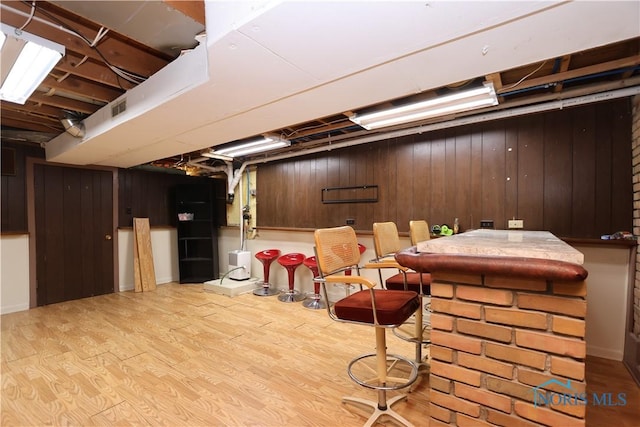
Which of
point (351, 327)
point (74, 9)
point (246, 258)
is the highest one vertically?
point (74, 9)

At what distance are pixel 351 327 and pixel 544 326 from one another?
97.9 inches

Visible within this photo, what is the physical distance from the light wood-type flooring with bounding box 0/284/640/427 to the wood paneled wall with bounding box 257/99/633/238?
135 cm

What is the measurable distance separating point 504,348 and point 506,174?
2.41 m

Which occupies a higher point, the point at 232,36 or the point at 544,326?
the point at 232,36

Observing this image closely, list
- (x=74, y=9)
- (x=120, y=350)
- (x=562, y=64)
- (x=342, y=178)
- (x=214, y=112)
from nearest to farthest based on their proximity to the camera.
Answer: (x=74, y=9), (x=562, y=64), (x=214, y=112), (x=120, y=350), (x=342, y=178)

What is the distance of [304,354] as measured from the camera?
2635mm

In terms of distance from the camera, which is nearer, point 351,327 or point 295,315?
point 351,327

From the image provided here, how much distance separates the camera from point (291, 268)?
4.32 metres

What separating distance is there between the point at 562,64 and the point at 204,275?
594 cm

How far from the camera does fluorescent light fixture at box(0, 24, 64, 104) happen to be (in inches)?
65.6

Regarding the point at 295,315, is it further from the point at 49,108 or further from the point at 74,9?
the point at 49,108

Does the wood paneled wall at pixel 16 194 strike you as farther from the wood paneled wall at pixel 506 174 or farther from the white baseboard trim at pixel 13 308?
the wood paneled wall at pixel 506 174

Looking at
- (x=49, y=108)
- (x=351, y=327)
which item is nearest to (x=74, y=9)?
(x=49, y=108)

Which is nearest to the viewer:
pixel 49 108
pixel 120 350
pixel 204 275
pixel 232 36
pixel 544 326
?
Result: pixel 544 326
